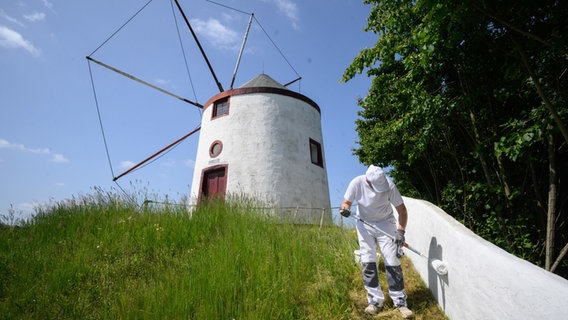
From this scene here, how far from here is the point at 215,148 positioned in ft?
38.4

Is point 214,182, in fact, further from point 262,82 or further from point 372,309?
point 372,309

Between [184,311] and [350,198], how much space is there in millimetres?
2454

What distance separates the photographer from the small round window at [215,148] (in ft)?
37.6

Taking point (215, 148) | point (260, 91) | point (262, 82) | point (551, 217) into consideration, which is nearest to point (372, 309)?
point (551, 217)

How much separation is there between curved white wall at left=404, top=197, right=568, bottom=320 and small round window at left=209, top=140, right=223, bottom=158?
8.36 meters

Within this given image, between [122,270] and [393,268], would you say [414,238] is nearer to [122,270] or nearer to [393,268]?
[393,268]

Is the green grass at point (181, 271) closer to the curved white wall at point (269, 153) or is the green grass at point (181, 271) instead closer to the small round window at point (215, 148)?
the curved white wall at point (269, 153)

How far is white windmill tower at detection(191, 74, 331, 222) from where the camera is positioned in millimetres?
10641

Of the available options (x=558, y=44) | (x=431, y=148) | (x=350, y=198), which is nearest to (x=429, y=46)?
(x=558, y=44)

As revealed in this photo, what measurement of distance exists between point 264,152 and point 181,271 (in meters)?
6.76

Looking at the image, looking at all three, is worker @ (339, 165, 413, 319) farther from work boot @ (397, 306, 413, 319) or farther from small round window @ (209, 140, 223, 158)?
small round window @ (209, 140, 223, 158)

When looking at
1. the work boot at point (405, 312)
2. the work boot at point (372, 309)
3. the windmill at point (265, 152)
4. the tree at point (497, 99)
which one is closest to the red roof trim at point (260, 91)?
the windmill at point (265, 152)

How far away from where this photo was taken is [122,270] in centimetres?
468

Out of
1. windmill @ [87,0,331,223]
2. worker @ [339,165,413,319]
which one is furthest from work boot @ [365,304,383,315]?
windmill @ [87,0,331,223]
